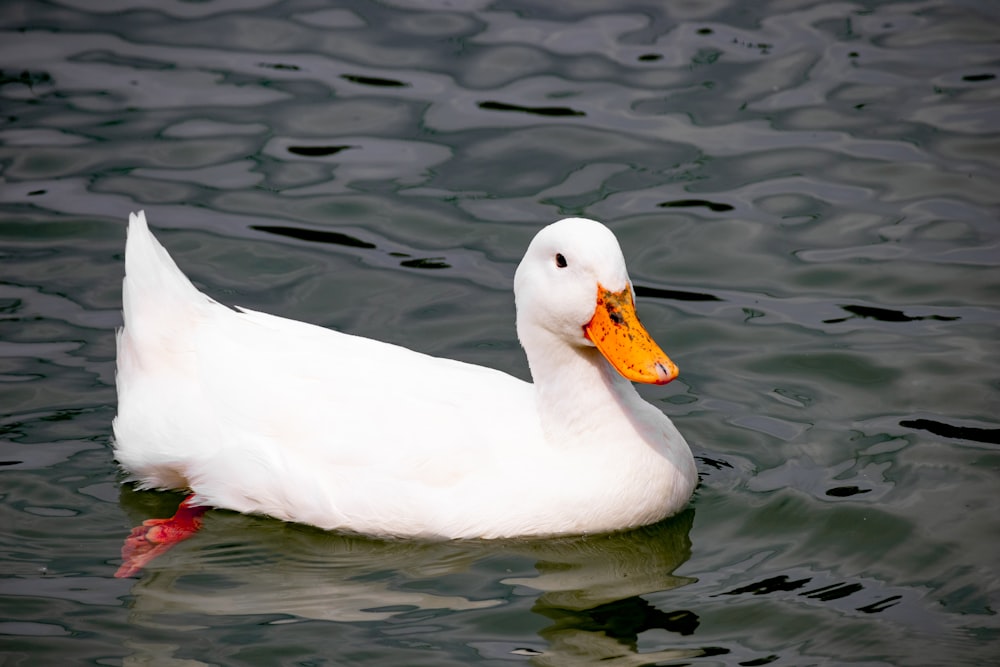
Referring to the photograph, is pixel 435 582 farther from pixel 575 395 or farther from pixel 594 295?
pixel 594 295

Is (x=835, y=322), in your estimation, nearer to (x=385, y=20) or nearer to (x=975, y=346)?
(x=975, y=346)

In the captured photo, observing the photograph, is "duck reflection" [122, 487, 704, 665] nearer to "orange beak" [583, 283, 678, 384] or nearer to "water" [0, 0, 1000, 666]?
"water" [0, 0, 1000, 666]

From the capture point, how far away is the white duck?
562 cm

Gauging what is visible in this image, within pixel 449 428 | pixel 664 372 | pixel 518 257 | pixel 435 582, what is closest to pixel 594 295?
pixel 664 372

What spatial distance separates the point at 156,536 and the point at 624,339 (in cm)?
215

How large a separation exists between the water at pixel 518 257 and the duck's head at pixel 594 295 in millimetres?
825

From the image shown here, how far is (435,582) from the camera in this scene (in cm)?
556

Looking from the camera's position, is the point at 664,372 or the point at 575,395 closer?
the point at 664,372

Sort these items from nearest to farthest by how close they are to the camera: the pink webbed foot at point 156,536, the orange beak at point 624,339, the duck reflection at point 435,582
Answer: the duck reflection at point 435,582 → the orange beak at point 624,339 → the pink webbed foot at point 156,536

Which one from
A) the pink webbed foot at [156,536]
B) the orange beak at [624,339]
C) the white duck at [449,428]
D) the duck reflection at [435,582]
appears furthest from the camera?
the pink webbed foot at [156,536]

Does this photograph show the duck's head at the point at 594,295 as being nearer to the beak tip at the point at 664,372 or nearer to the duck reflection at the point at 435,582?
the beak tip at the point at 664,372

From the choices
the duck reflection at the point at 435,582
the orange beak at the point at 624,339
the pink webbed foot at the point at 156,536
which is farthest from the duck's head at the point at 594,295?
the pink webbed foot at the point at 156,536

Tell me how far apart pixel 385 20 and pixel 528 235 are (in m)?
3.08

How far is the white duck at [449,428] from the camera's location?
5.62 meters
